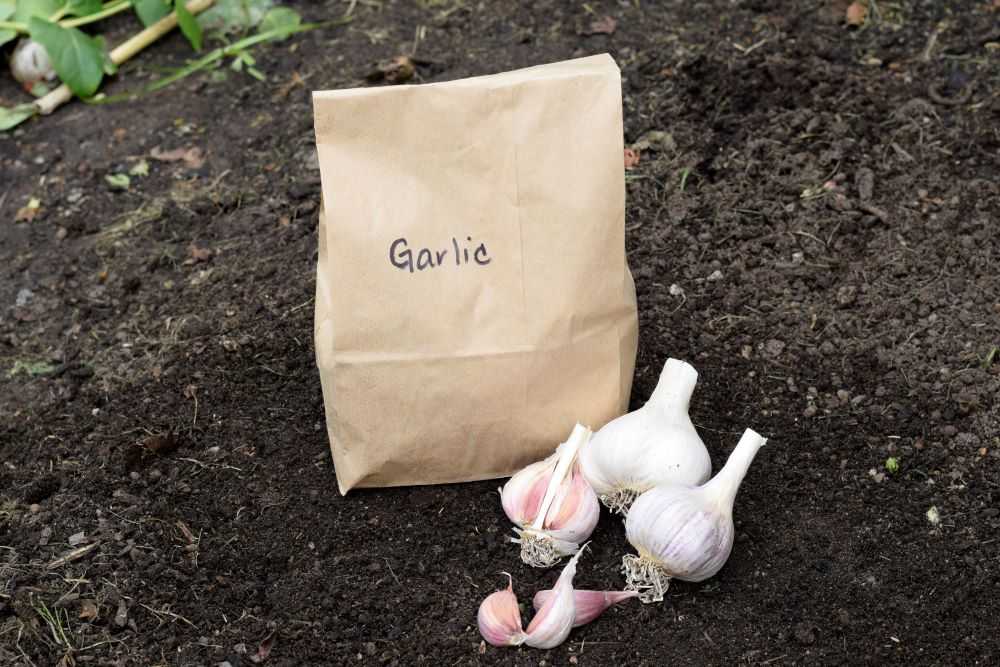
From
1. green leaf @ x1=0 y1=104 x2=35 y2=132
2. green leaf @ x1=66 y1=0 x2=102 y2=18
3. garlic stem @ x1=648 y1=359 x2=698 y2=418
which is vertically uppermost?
green leaf @ x1=66 y1=0 x2=102 y2=18

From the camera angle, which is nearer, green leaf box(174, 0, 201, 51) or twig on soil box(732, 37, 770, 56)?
twig on soil box(732, 37, 770, 56)

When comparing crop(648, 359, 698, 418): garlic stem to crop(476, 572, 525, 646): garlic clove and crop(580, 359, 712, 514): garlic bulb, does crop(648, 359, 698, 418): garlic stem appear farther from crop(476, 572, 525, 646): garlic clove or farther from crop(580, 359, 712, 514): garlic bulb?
crop(476, 572, 525, 646): garlic clove

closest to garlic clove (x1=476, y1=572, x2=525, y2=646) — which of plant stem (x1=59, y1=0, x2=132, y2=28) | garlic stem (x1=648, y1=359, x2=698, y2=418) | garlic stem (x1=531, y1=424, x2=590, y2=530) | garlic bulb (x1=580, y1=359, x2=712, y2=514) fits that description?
garlic stem (x1=531, y1=424, x2=590, y2=530)

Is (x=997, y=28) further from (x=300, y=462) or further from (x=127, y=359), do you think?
(x=127, y=359)

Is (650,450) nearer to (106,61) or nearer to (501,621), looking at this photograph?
(501,621)

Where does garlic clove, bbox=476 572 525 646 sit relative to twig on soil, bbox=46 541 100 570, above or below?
below

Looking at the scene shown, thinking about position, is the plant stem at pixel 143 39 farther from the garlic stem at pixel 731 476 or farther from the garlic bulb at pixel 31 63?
the garlic stem at pixel 731 476

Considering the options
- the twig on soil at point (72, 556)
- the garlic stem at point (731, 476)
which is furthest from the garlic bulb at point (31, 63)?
the garlic stem at point (731, 476)

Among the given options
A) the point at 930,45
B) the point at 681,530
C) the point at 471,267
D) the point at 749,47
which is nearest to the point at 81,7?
Result: the point at 749,47
